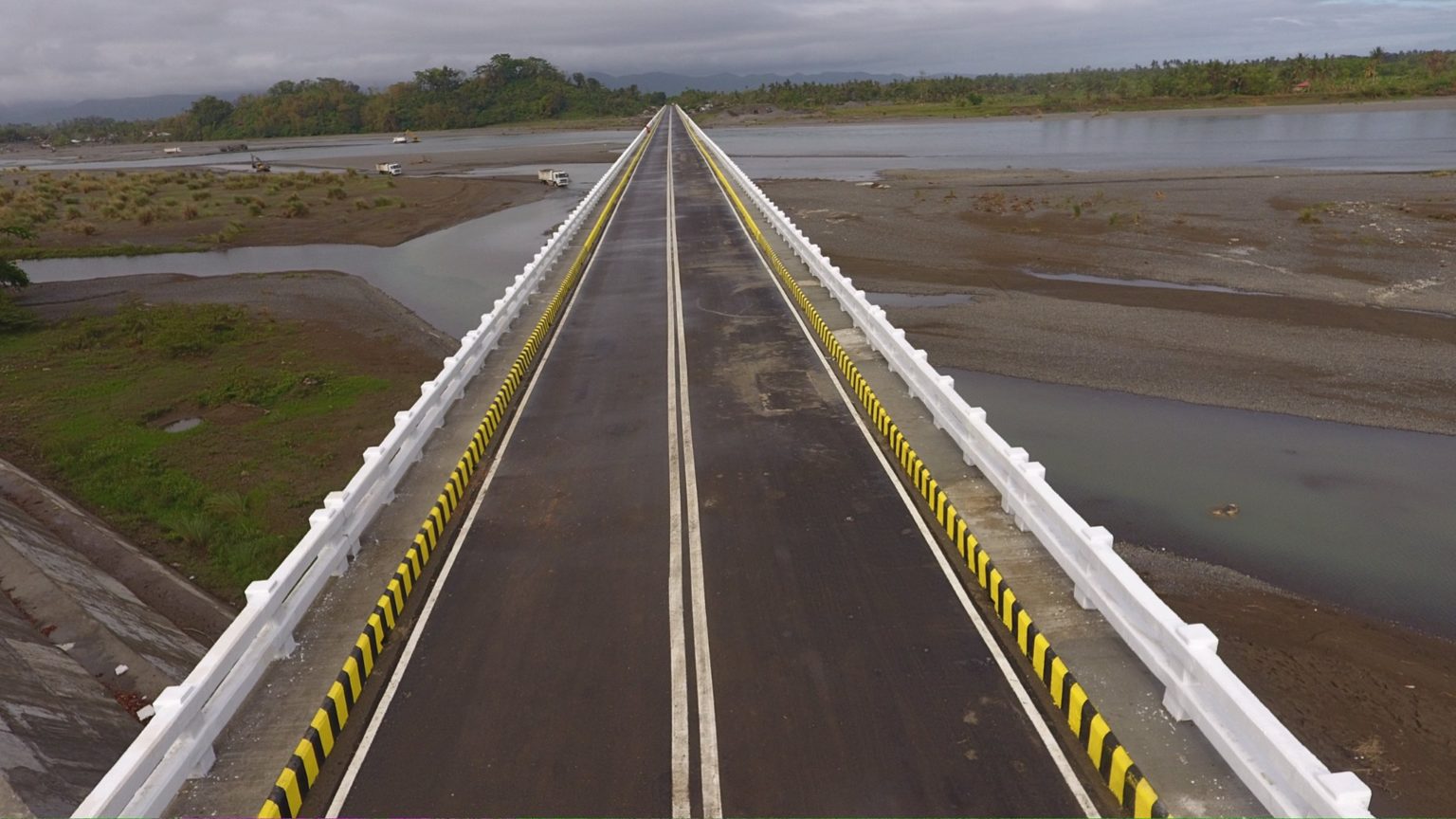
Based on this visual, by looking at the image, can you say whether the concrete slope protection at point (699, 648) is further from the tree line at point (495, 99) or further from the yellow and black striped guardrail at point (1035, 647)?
the tree line at point (495, 99)

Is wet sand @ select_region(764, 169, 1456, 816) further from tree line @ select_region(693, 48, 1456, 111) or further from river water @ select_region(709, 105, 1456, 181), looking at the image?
tree line @ select_region(693, 48, 1456, 111)

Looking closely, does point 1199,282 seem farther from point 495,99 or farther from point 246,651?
point 495,99

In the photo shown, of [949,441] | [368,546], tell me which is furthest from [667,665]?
[949,441]

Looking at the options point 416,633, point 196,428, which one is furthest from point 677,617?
point 196,428

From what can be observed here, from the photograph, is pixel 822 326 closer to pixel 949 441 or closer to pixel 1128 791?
pixel 949 441

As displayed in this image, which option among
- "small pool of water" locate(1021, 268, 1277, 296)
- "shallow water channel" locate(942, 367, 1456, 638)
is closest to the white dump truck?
"small pool of water" locate(1021, 268, 1277, 296)
